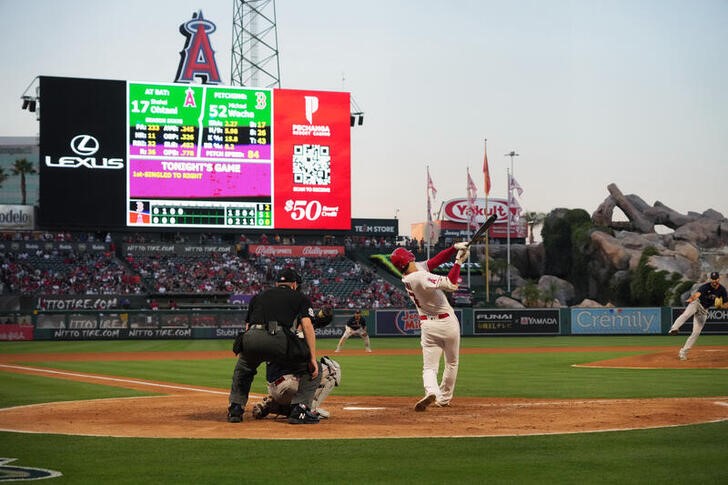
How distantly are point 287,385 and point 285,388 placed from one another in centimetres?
4

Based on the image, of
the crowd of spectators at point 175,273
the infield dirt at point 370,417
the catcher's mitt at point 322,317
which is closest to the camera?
the infield dirt at point 370,417

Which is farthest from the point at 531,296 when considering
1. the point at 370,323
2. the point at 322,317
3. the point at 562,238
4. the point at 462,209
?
the point at 322,317

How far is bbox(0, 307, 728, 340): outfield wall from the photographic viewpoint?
43000mm

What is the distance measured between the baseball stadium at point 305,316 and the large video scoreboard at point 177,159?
11 cm

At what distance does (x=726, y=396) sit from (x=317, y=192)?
37052 millimetres

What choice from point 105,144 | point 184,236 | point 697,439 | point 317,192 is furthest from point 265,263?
point 697,439

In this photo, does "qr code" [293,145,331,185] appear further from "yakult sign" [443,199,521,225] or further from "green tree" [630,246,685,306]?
"yakult sign" [443,199,521,225]

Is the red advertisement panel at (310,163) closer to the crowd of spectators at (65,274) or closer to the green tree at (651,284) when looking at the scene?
the crowd of spectators at (65,274)

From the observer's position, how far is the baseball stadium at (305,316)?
8.23 m

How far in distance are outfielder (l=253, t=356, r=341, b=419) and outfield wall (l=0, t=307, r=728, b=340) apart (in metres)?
33.3

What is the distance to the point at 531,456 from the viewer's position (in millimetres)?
7770

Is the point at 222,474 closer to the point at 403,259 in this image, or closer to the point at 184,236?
the point at 403,259

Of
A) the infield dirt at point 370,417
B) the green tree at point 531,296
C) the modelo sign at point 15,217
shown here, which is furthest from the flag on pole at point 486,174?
the infield dirt at point 370,417

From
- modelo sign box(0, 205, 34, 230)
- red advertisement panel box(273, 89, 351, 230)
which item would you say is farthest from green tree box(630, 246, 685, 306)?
modelo sign box(0, 205, 34, 230)
